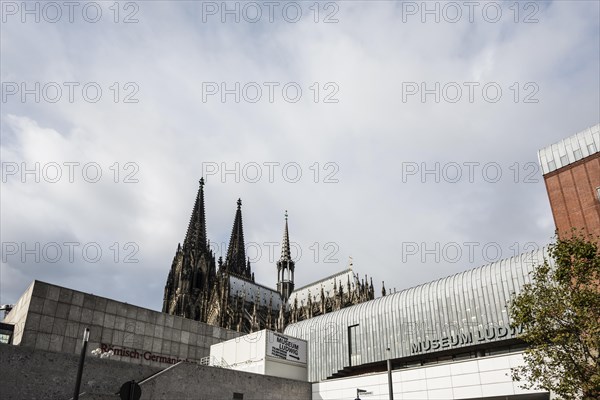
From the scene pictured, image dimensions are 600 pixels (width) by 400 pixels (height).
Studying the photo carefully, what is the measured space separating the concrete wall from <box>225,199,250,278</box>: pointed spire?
64.0 metres

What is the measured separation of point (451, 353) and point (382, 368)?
6.59 meters

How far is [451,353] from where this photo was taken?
3162 centimetres

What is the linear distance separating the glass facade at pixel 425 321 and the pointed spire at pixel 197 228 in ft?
194

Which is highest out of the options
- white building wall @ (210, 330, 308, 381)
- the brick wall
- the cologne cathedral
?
the cologne cathedral

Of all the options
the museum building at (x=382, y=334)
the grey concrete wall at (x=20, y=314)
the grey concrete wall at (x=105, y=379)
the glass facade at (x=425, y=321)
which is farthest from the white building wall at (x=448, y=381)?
the grey concrete wall at (x=20, y=314)

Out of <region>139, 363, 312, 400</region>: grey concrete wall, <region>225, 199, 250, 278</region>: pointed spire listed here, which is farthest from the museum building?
<region>225, 199, 250, 278</region>: pointed spire

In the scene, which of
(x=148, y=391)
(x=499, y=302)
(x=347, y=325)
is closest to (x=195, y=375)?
(x=148, y=391)

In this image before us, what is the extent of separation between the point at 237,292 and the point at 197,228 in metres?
21.1

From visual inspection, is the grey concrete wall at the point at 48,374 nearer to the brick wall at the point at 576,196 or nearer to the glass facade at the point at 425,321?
the glass facade at the point at 425,321

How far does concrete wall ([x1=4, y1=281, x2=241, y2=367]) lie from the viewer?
30656 millimetres

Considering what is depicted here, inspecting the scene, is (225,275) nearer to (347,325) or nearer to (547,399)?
(347,325)

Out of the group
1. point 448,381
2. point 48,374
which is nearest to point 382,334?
point 448,381

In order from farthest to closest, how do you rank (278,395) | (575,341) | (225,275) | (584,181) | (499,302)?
(225,275)
(278,395)
(499,302)
(584,181)
(575,341)

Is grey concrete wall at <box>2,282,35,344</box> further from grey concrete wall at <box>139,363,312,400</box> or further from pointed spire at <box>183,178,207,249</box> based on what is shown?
pointed spire at <box>183,178,207,249</box>
